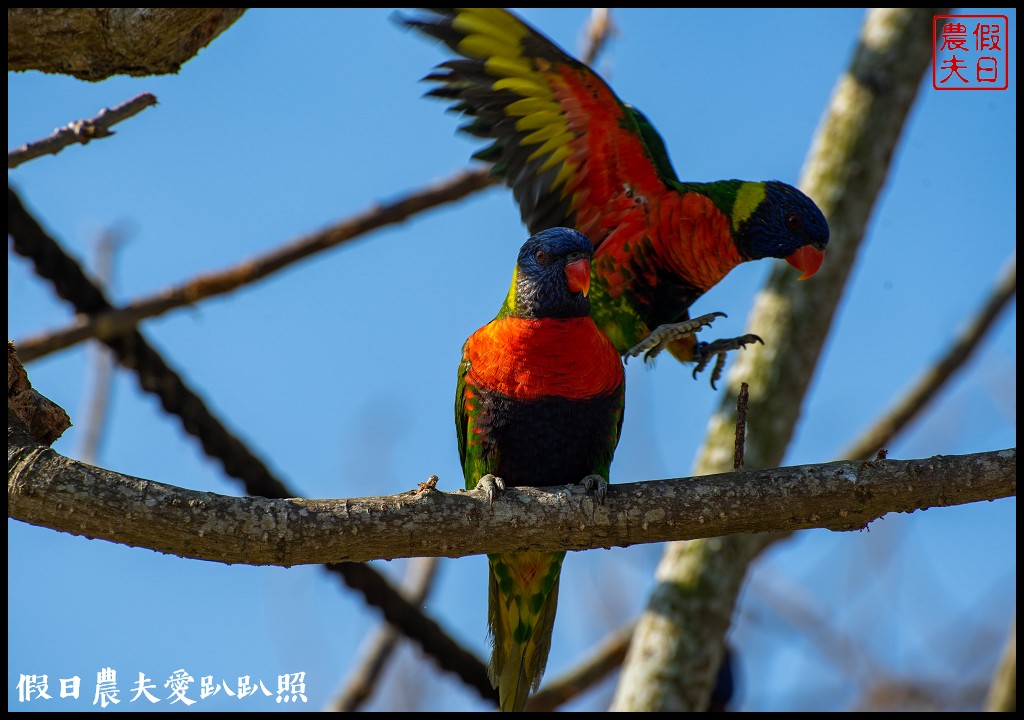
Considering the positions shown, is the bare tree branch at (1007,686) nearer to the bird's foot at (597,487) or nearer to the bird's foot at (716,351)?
the bird's foot at (716,351)

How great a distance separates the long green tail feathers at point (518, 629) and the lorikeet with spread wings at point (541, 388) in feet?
0.04

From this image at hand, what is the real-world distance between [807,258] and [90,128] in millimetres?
2879

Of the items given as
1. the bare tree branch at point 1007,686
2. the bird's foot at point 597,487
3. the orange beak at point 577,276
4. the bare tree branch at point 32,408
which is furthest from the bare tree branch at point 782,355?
the bare tree branch at point 32,408

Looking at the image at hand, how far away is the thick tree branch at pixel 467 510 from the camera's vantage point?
245 centimetres

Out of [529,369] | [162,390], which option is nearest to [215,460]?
[162,390]

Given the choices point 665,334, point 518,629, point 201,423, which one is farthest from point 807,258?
point 201,423

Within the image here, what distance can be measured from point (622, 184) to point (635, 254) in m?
0.30

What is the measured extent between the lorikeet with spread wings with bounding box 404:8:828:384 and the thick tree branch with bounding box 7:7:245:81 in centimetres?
99

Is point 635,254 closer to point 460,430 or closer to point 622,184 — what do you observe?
point 622,184

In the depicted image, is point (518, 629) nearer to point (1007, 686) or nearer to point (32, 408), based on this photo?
point (32, 408)

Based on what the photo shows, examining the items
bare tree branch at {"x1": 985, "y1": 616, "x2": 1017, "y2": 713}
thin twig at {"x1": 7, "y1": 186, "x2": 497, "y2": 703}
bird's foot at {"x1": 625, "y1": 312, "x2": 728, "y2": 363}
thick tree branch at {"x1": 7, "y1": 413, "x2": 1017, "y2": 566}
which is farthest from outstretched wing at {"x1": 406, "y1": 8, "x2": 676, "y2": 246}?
bare tree branch at {"x1": 985, "y1": 616, "x2": 1017, "y2": 713}

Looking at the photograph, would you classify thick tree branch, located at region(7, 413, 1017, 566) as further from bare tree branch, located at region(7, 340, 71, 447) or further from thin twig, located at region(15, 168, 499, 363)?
thin twig, located at region(15, 168, 499, 363)

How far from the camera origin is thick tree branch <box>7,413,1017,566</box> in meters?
2.45

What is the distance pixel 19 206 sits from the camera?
4.24 m
